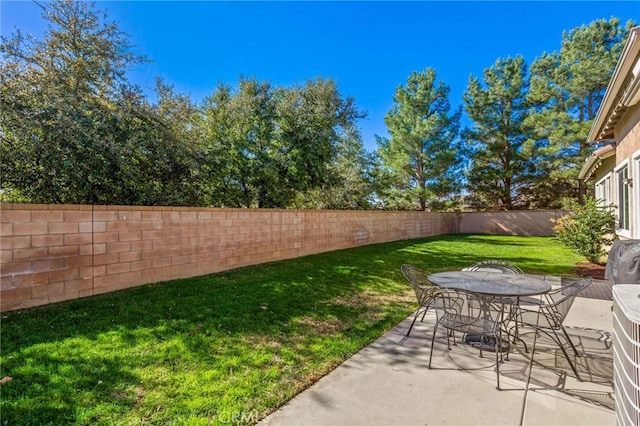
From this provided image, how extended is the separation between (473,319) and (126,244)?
5.05 metres

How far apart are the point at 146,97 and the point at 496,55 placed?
2160cm

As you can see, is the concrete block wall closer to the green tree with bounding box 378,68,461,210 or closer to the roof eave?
the roof eave

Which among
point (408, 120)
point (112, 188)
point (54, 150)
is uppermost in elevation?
point (408, 120)

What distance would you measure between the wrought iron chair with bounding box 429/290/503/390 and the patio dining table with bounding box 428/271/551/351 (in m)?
0.07

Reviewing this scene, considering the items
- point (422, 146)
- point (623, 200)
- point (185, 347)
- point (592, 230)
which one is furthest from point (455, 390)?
point (422, 146)

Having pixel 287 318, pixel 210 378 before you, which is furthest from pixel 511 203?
pixel 210 378

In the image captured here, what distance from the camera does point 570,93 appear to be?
18391 millimetres

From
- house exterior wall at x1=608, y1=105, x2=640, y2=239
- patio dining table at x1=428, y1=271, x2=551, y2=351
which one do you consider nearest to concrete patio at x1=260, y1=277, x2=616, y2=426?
patio dining table at x1=428, y1=271, x2=551, y2=351

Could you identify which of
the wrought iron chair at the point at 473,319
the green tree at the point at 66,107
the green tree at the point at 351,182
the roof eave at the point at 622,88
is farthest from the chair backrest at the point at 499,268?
the green tree at the point at 351,182

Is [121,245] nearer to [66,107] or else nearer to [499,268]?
[66,107]

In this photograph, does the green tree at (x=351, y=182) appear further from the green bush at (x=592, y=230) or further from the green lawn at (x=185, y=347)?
the green lawn at (x=185, y=347)

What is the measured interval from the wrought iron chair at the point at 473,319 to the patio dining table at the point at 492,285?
0.07 metres

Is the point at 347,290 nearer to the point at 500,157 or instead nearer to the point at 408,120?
the point at 408,120

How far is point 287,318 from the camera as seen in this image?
404 centimetres
